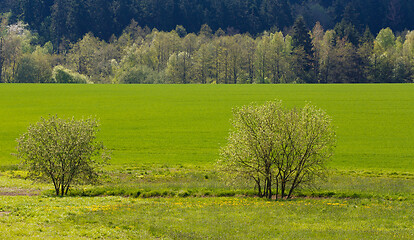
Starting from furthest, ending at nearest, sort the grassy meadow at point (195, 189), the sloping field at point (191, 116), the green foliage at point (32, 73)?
the green foliage at point (32, 73)
the sloping field at point (191, 116)
the grassy meadow at point (195, 189)

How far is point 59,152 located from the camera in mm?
39625

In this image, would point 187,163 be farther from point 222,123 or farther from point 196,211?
point 222,123

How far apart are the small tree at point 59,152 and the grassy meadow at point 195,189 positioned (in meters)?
1.37

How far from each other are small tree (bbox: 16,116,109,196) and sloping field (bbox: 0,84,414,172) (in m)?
16.0

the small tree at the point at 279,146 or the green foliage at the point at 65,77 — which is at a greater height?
the green foliage at the point at 65,77

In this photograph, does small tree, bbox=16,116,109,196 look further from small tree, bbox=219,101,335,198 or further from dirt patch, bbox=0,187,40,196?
small tree, bbox=219,101,335,198

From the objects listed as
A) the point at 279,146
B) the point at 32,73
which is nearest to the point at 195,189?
the point at 279,146

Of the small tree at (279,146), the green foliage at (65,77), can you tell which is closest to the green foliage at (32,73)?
the green foliage at (65,77)

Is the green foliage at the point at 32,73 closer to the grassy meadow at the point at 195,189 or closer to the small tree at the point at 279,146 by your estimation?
the grassy meadow at the point at 195,189

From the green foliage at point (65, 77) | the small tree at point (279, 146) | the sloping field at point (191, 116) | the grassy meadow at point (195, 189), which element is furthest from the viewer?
the green foliage at point (65, 77)

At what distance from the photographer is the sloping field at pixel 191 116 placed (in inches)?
2461

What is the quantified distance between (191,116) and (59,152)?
57.5 metres

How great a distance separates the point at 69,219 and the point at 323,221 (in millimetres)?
13364

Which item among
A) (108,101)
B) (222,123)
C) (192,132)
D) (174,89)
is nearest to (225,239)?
(192,132)
